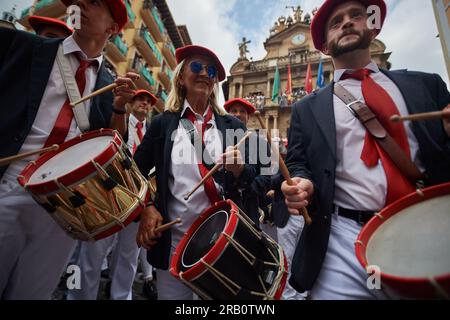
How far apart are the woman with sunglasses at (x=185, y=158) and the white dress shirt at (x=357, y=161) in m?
0.65

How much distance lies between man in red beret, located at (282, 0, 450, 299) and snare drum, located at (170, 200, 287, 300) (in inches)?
7.9

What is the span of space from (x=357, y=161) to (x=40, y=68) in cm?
229

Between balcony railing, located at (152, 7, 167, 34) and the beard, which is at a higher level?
balcony railing, located at (152, 7, 167, 34)

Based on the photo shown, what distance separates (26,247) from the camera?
1.72 meters

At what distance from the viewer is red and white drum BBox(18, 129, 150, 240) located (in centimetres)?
143

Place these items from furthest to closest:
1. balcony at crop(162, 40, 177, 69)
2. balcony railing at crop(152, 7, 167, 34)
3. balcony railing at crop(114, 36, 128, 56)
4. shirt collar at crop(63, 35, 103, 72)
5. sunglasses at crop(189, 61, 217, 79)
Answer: balcony at crop(162, 40, 177, 69), balcony railing at crop(152, 7, 167, 34), balcony railing at crop(114, 36, 128, 56), sunglasses at crop(189, 61, 217, 79), shirt collar at crop(63, 35, 103, 72)

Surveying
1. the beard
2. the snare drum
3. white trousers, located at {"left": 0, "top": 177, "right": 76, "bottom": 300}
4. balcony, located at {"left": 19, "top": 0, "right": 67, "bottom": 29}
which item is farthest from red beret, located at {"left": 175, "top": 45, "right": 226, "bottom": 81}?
balcony, located at {"left": 19, "top": 0, "right": 67, "bottom": 29}

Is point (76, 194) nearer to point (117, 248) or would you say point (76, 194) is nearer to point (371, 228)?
point (371, 228)

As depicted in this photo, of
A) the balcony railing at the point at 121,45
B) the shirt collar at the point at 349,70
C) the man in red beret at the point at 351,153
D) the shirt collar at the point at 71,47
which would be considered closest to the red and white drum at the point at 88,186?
the shirt collar at the point at 71,47

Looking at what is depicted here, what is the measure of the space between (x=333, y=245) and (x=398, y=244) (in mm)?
463

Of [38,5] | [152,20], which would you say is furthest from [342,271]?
[152,20]

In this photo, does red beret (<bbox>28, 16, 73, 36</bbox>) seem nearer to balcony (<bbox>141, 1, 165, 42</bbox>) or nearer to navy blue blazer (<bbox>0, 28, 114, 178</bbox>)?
navy blue blazer (<bbox>0, 28, 114, 178</bbox>)

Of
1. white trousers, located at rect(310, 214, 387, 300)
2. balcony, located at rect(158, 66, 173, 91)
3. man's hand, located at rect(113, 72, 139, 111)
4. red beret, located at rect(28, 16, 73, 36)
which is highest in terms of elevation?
balcony, located at rect(158, 66, 173, 91)
